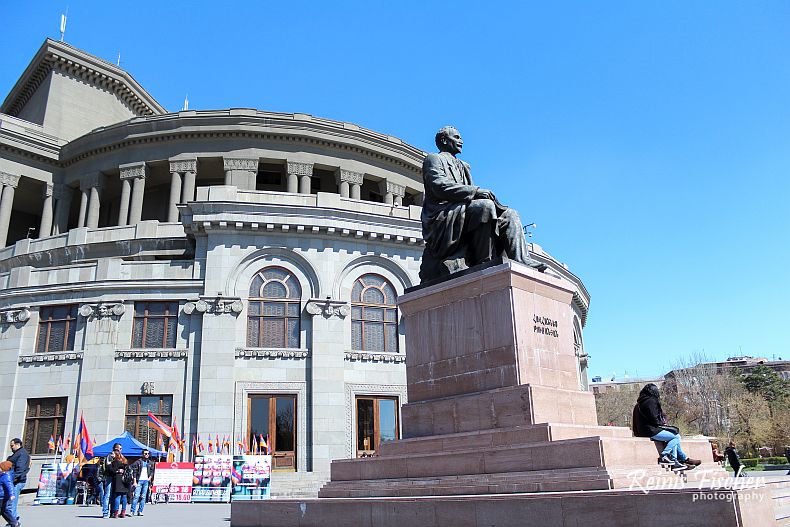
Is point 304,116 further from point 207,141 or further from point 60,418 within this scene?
point 60,418

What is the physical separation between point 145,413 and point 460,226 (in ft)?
67.0

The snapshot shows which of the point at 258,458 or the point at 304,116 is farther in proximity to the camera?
the point at 304,116

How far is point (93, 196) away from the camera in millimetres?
42031

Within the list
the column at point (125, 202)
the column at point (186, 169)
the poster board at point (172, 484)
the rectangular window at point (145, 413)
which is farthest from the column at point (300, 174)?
the poster board at point (172, 484)

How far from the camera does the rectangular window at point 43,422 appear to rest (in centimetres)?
2695

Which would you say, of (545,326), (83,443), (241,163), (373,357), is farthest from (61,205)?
(545,326)

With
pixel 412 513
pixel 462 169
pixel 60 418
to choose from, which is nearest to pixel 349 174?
pixel 60 418

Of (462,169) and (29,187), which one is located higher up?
(29,187)

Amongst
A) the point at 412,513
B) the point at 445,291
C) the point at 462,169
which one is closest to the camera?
the point at 412,513

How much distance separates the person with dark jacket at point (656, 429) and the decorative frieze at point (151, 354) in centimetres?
2176

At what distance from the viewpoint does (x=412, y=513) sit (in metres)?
8.02

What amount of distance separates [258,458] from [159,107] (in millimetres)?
44318

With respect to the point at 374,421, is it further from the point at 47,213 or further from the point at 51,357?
the point at 47,213

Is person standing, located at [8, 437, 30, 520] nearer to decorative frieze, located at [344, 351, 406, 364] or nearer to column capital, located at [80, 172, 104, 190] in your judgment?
decorative frieze, located at [344, 351, 406, 364]
